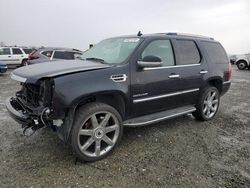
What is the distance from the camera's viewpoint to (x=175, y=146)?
4.05 metres

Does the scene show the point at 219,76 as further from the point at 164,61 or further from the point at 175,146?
the point at 175,146

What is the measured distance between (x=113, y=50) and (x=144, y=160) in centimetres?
201

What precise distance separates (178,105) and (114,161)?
1.87 metres

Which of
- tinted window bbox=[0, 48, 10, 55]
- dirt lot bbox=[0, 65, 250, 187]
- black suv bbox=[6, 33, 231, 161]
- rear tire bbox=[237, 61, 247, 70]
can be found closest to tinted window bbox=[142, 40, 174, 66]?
black suv bbox=[6, 33, 231, 161]

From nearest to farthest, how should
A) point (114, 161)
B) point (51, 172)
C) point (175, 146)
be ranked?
point (51, 172)
point (114, 161)
point (175, 146)

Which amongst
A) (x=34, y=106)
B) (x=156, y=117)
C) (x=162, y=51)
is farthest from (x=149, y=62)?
(x=34, y=106)

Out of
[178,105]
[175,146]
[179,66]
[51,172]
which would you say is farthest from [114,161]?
[179,66]

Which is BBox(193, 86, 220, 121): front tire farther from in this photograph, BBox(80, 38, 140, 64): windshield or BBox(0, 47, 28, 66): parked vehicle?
BBox(0, 47, 28, 66): parked vehicle

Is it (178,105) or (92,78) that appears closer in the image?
(92,78)

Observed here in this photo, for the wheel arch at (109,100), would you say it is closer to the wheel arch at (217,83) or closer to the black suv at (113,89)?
the black suv at (113,89)

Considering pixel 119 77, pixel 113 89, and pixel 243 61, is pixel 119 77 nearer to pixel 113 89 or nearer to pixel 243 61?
pixel 113 89

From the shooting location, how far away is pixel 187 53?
4828mm

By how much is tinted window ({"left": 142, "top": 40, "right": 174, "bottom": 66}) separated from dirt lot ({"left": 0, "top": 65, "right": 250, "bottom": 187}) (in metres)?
1.38

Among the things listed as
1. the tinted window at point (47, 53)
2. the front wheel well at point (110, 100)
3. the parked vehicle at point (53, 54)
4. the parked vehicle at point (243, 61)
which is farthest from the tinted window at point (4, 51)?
the parked vehicle at point (243, 61)
